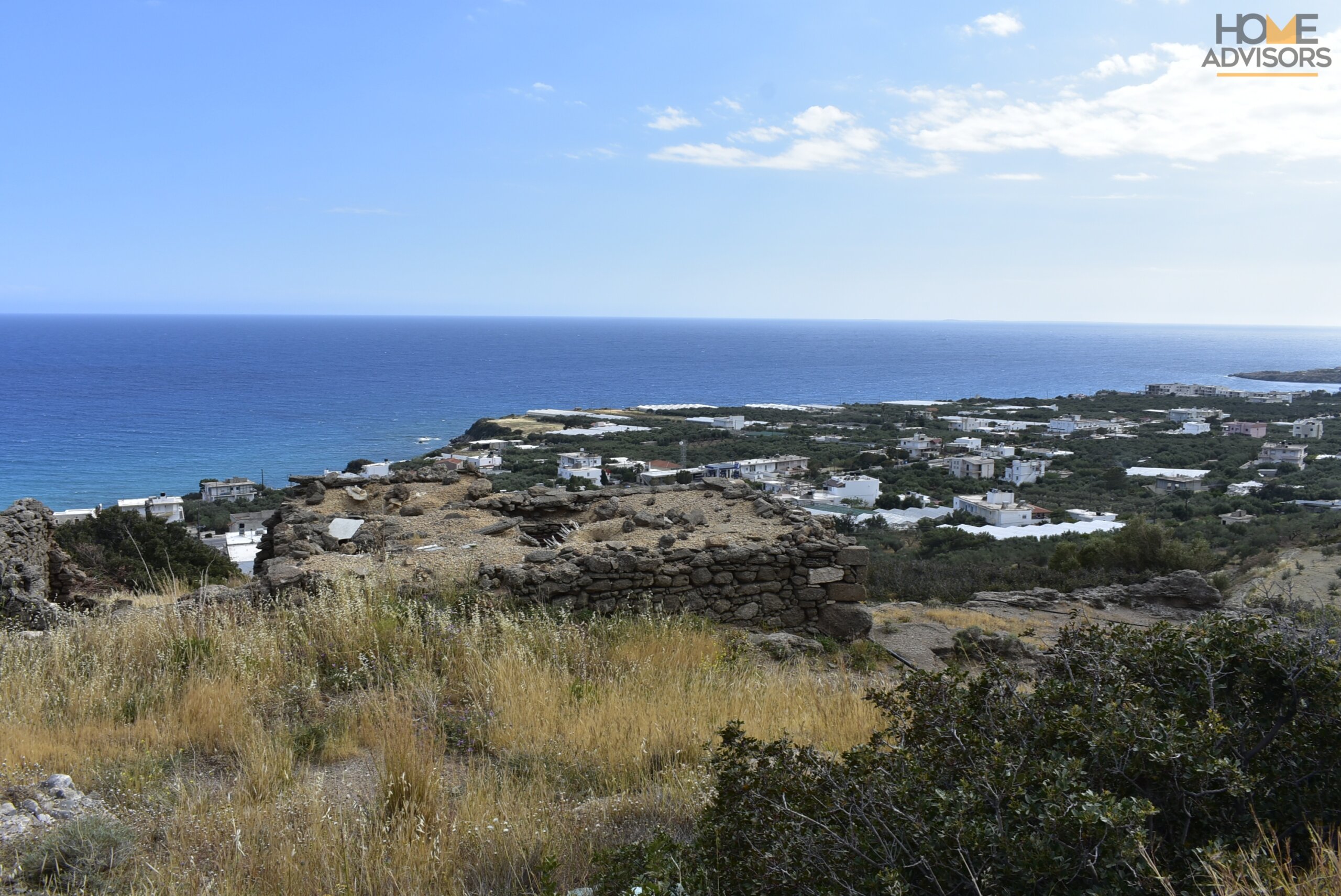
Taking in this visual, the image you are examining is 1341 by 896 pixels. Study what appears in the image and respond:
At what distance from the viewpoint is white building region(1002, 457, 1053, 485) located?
48625 millimetres

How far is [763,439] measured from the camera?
6619 cm

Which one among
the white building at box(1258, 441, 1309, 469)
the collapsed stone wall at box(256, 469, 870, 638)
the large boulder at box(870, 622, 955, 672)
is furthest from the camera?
the white building at box(1258, 441, 1309, 469)

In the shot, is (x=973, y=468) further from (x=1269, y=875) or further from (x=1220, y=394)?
(x=1220, y=394)

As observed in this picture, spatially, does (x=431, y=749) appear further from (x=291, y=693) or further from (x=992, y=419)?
(x=992, y=419)

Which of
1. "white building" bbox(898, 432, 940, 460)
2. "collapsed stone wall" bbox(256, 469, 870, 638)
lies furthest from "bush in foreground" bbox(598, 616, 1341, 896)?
"white building" bbox(898, 432, 940, 460)

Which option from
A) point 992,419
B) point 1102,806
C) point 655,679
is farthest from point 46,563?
point 992,419

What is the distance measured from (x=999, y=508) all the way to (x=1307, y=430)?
4565cm

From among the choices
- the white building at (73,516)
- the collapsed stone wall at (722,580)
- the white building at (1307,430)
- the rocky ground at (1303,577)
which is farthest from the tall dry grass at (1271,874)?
the white building at (1307,430)

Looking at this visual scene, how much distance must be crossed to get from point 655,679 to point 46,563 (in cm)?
1019

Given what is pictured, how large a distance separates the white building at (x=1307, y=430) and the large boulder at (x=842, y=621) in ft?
228

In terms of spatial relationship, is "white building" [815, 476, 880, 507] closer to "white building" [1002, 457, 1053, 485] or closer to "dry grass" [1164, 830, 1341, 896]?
"white building" [1002, 457, 1053, 485]

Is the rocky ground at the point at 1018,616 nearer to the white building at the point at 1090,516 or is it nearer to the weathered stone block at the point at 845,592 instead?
the weathered stone block at the point at 845,592

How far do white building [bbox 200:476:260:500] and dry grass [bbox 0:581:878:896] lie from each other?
3841 cm

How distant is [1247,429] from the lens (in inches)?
2586
